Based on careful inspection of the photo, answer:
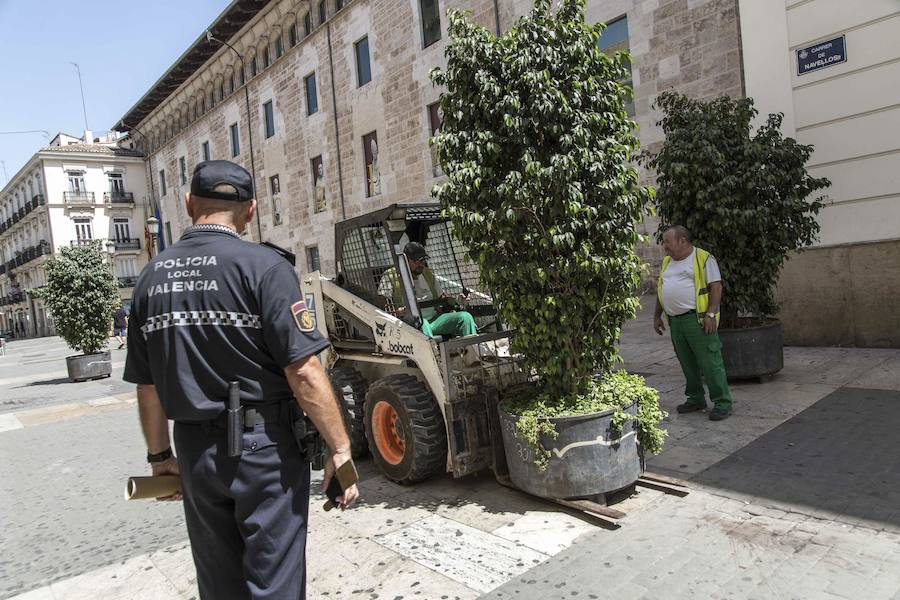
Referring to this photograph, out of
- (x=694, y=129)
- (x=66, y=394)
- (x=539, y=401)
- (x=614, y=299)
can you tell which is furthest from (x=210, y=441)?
(x=66, y=394)

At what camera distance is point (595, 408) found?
13.2 ft

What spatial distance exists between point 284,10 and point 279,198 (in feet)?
22.9

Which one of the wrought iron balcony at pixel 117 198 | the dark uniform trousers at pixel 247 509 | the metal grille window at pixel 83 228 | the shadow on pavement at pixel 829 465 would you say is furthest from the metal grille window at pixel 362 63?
the metal grille window at pixel 83 228

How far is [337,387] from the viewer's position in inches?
215

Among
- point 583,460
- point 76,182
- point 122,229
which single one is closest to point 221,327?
point 583,460

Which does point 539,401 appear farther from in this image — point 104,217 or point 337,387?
point 104,217

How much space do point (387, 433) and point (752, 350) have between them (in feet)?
13.1

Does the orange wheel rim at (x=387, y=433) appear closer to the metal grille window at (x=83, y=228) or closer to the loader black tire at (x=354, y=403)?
the loader black tire at (x=354, y=403)

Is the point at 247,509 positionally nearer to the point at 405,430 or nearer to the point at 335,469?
the point at 335,469

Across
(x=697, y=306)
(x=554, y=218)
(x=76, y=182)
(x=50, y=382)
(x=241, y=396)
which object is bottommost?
(x=50, y=382)

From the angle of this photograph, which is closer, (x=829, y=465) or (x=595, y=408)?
(x=595, y=408)

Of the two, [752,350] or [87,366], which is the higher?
[752,350]

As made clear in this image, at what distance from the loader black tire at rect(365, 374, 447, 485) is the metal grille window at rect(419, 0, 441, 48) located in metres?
14.5

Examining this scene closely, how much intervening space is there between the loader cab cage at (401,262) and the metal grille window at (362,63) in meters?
15.3
